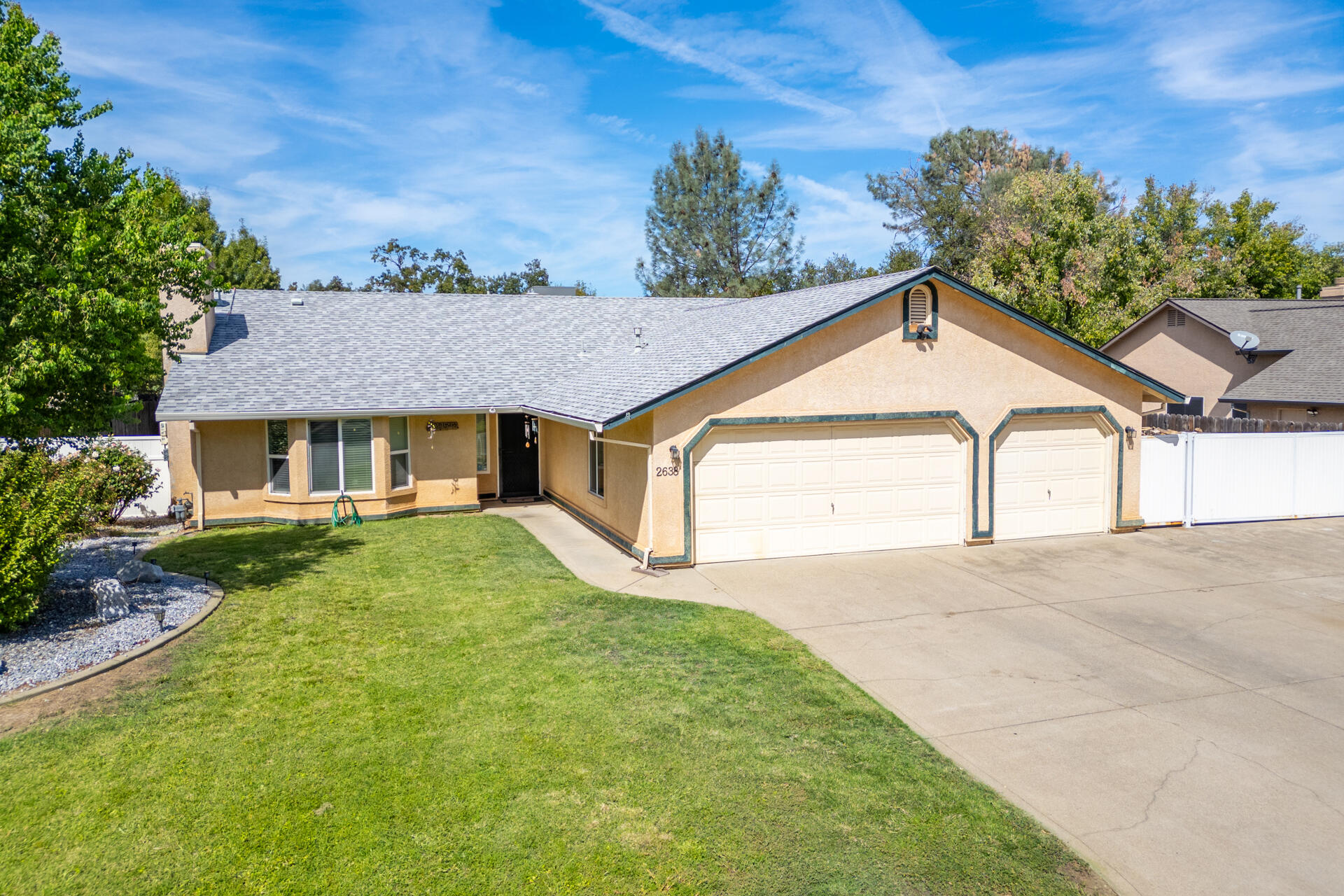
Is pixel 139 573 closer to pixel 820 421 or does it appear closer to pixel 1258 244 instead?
pixel 820 421

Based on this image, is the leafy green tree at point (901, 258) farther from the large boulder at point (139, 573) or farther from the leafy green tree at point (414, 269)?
the large boulder at point (139, 573)

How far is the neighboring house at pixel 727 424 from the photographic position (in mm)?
13008

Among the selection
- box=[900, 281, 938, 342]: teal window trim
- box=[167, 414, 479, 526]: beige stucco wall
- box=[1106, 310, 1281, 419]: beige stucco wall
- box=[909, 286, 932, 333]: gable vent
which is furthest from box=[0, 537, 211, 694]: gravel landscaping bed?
box=[1106, 310, 1281, 419]: beige stucco wall

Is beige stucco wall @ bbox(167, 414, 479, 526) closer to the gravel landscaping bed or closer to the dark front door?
the dark front door

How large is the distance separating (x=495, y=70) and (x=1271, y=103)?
1242 inches

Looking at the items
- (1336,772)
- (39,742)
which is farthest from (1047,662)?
(39,742)

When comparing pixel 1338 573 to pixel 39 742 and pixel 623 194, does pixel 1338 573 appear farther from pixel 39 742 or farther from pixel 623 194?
pixel 623 194

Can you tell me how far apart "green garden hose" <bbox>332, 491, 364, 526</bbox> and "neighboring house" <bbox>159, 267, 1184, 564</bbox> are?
170mm

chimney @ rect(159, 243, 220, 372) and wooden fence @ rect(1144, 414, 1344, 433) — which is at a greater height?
chimney @ rect(159, 243, 220, 372)

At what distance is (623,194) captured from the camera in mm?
→ 49188

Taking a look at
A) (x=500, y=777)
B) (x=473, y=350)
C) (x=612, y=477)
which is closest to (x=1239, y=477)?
(x=612, y=477)

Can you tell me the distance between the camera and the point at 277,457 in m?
16.7

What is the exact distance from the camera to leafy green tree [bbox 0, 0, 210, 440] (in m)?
9.14

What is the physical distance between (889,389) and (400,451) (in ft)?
34.3
